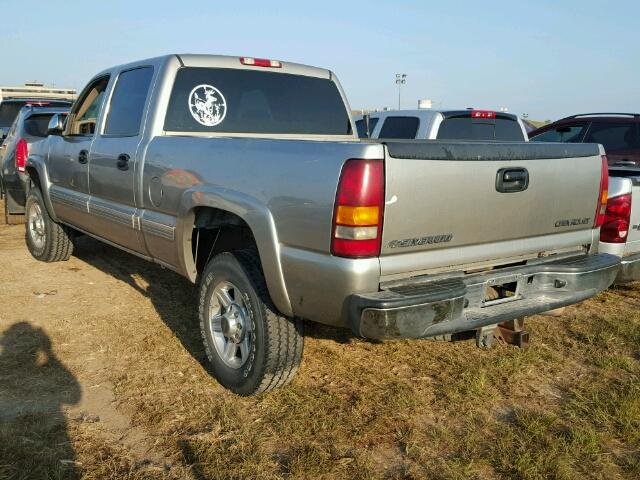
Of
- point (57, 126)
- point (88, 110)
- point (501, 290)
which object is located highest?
point (88, 110)

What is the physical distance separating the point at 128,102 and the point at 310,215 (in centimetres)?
241

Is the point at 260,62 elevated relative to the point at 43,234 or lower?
elevated

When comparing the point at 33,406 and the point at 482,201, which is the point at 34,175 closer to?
the point at 33,406

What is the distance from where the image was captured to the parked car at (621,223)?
4156 mm

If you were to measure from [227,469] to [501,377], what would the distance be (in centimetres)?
184

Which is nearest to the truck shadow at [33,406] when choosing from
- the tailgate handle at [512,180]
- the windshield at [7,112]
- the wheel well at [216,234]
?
the wheel well at [216,234]

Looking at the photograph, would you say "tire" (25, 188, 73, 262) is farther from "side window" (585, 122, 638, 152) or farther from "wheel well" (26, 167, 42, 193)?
"side window" (585, 122, 638, 152)

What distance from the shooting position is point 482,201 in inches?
112

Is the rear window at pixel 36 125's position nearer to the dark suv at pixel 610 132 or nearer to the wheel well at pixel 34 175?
the wheel well at pixel 34 175

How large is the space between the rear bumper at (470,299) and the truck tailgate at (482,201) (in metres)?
0.11

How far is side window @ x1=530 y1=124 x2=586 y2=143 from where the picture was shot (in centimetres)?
856

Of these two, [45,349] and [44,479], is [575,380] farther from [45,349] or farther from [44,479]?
[45,349]

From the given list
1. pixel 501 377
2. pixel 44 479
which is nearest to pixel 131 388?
pixel 44 479

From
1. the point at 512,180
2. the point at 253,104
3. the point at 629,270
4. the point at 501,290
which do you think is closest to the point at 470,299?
the point at 501,290
